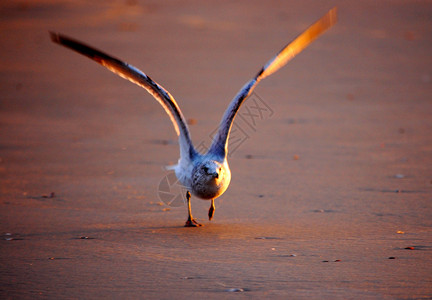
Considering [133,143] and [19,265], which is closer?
[19,265]

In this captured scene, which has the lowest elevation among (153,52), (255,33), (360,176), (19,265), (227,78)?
(19,265)

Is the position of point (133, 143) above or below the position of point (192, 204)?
above

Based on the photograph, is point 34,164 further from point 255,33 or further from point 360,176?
point 255,33

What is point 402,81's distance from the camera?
14.6 metres

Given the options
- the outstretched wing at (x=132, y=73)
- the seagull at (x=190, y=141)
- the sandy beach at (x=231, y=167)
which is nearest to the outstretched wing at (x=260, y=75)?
the seagull at (x=190, y=141)

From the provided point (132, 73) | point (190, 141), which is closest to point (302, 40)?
point (190, 141)

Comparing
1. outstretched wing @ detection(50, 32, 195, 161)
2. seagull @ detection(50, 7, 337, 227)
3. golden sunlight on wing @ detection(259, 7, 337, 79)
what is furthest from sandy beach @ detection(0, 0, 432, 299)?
golden sunlight on wing @ detection(259, 7, 337, 79)

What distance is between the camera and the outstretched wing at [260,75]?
671cm

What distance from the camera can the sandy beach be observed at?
515 centimetres

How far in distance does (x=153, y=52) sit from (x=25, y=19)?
222 inches

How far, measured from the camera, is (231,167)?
889 cm

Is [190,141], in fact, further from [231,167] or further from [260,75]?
[231,167]

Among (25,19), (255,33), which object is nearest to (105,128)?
(255,33)

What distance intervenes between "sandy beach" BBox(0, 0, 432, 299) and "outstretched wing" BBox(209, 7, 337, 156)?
79 centimetres
